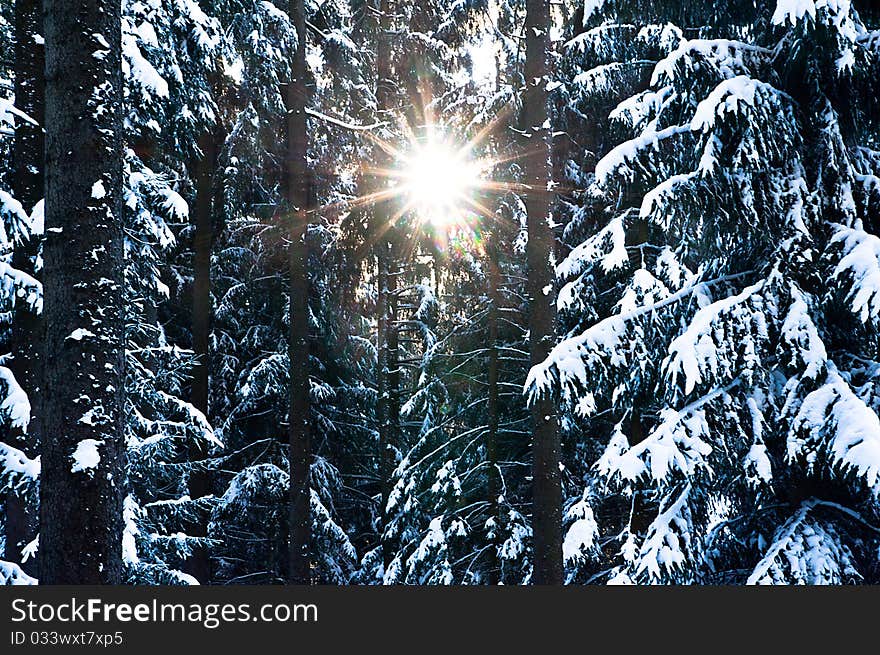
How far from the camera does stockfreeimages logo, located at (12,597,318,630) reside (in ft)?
15.1

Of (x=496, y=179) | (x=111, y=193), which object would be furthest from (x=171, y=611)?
(x=496, y=179)

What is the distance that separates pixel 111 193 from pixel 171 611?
9.85 feet

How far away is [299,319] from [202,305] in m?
3.03

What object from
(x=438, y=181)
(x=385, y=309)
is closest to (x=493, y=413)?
(x=438, y=181)

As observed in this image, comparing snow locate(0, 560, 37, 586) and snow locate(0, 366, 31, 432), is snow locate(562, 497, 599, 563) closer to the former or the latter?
snow locate(0, 560, 37, 586)

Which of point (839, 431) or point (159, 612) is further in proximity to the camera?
point (839, 431)

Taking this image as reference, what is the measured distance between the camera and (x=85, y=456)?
4.44 meters

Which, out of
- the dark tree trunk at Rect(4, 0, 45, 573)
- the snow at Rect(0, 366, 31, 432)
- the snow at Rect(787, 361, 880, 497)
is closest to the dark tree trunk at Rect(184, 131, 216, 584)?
the dark tree trunk at Rect(4, 0, 45, 573)

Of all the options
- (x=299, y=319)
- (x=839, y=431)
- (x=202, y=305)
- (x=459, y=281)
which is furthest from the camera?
(x=459, y=281)

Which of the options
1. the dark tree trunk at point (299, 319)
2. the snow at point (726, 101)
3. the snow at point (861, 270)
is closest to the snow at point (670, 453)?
the snow at point (861, 270)

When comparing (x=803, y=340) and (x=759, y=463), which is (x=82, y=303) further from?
(x=803, y=340)

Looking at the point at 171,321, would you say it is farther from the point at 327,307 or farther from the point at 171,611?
the point at 171,611

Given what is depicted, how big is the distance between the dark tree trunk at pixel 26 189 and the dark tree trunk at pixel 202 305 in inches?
233

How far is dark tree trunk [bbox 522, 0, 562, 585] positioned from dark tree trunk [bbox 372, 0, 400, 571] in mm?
5233
